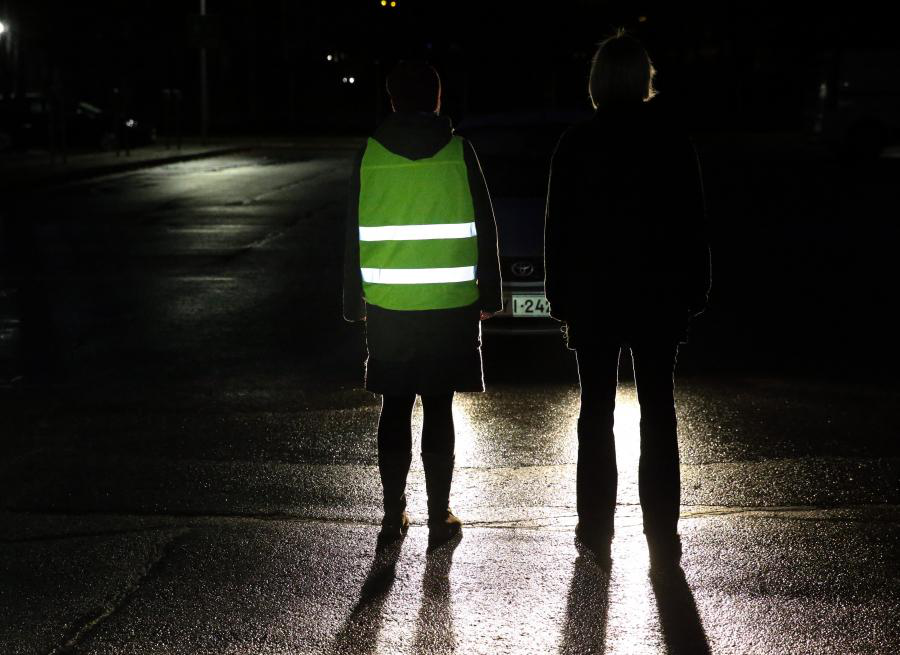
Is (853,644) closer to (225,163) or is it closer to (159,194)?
(159,194)

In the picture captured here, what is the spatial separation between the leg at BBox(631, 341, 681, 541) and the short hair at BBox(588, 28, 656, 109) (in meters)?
0.88

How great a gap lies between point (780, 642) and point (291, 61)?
64.6m

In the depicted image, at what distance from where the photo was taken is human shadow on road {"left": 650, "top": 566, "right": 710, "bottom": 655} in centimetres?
395

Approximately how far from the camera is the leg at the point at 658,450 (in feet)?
15.5

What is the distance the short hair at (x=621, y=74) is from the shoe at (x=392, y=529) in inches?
67.5

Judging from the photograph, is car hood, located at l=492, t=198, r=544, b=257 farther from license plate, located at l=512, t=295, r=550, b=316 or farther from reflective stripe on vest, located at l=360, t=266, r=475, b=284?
reflective stripe on vest, located at l=360, t=266, r=475, b=284

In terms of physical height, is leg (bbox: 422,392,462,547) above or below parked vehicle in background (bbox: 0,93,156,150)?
below

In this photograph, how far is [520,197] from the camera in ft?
30.6

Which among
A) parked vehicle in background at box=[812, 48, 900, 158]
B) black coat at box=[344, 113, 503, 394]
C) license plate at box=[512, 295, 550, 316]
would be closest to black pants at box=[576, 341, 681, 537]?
black coat at box=[344, 113, 503, 394]

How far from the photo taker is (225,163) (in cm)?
3356

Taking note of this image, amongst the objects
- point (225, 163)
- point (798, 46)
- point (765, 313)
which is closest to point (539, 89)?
point (798, 46)

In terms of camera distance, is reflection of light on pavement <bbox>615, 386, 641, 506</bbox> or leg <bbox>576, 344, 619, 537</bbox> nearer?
leg <bbox>576, 344, 619, 537</bbox>

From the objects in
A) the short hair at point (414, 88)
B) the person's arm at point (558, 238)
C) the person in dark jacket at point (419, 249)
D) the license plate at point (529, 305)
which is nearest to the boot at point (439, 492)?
the person in dark jacket at point (419, 249)

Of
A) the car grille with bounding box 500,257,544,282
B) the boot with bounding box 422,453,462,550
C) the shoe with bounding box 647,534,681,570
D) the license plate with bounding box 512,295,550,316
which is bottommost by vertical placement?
the shoe with bounding box 647,534,681,570
